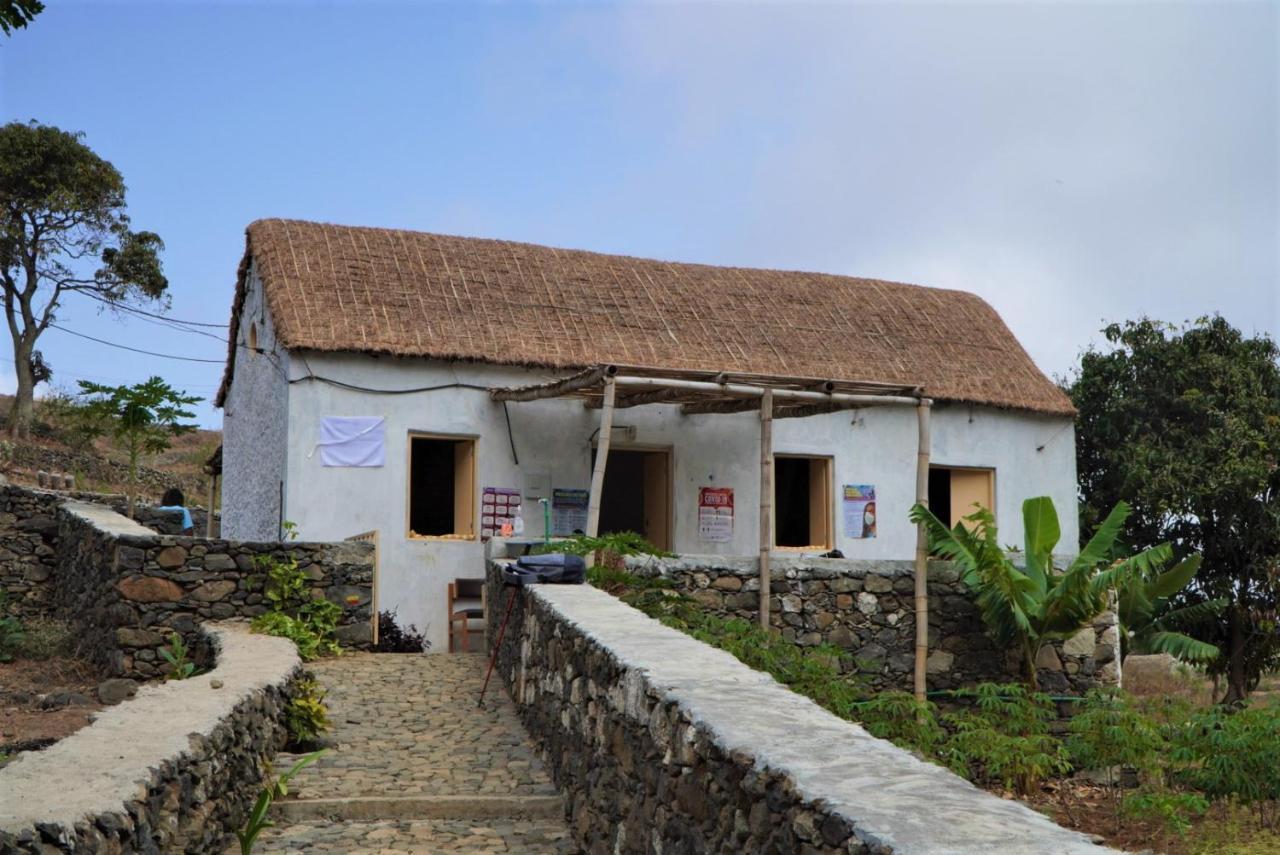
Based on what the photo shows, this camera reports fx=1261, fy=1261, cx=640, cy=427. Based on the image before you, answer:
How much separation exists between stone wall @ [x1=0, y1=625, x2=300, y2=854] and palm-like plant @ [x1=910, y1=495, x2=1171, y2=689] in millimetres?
6831

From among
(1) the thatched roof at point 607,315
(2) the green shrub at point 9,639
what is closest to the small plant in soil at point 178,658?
(2) the green shrub at point 9,639

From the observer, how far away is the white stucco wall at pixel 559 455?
14906 mm

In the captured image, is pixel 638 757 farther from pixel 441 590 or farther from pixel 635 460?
pixel 635 460

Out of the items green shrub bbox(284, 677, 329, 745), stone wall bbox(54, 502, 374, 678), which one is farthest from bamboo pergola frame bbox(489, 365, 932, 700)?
green shrub bbox(284, 677, 329, 745)

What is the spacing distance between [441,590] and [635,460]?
682 cm

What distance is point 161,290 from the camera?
114ft

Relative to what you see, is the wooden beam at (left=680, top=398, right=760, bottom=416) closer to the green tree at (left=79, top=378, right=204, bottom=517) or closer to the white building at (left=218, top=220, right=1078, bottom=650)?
the white building at (left=218, top=220, right=1078, bottom=650)

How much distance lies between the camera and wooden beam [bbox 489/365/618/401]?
12984mm

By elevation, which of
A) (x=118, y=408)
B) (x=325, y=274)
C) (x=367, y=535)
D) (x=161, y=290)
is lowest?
(x=367, y=535)

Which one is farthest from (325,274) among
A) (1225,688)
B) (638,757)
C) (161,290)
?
(161,290)

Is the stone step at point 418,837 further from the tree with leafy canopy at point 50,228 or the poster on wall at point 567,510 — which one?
the tree with leafy canopy at point 50,228

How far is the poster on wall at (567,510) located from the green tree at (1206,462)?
31.4ft

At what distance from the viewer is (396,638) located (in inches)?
548

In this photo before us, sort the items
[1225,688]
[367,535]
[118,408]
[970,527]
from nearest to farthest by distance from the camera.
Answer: [367,535] < [118,408] < [970,527] < [1225,688]
